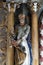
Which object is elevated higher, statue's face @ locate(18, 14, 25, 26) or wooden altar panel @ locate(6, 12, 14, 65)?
statue's face @ locate(18, 14, 25, 26)

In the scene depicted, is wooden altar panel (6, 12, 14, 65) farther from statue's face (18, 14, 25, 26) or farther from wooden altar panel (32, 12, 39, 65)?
wooden altar panel (32, 12, 39, 65)

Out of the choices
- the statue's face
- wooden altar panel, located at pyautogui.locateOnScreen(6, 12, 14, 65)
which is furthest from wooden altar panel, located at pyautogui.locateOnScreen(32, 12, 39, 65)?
wooden altar panel, located at pyautogui.locateOnScreen(6, 12, 14, 65)

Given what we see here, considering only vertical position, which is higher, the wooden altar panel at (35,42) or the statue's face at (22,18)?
the statue's face at (22,18)

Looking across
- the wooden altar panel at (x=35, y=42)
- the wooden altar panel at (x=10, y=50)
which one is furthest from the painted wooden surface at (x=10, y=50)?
the wooden altar panel at (x=35, y=42)

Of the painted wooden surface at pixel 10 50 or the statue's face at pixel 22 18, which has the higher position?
the statue's face at pixel 22 18

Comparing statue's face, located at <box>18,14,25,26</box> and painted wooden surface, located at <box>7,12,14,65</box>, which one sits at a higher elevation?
statue's face, located at <box>18,14,25,26</box>

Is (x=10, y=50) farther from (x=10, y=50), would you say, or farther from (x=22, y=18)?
(x=22, y=18)

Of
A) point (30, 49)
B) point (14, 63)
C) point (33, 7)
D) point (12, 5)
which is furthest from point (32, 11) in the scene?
point (14, 63)

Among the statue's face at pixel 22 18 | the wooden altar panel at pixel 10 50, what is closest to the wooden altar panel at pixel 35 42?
the statue's face at pixel 22 18

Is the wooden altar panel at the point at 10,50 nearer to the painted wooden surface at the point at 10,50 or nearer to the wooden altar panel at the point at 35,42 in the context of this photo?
the painted wooden surface at the point at 10,50

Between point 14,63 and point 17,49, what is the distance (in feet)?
0.47

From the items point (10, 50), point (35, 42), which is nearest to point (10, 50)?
point (10, 50)

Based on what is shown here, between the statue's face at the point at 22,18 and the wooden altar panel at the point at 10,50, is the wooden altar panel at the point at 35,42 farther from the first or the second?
the wooden altar panel at the point at 10,50

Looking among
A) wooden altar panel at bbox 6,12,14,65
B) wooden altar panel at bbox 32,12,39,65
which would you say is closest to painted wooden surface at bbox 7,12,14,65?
wooden altar panel at bbox 6,12,14,65
